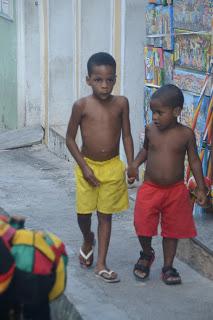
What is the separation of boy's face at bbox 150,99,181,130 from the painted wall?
7651 millimetres

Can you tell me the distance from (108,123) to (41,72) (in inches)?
240

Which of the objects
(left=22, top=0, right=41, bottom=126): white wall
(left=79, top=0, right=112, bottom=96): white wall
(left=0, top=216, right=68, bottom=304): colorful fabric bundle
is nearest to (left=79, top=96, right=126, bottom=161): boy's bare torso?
(left=0, top=216, right=68, bottom=304): colorful fabric bundle

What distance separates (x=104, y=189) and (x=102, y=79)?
0.72 meters

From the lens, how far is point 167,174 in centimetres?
509

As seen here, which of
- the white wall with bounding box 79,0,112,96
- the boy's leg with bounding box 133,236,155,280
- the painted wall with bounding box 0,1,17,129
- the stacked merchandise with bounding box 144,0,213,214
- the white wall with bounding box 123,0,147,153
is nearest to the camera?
the boy's leg with bounding box 133,236,155,280

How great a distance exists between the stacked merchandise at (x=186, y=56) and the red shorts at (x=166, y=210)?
687 millimetres

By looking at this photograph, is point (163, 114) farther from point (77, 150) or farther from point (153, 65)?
point (153, 65)

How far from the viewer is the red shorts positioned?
510cm

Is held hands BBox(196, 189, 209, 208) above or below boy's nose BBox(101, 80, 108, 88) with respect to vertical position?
below

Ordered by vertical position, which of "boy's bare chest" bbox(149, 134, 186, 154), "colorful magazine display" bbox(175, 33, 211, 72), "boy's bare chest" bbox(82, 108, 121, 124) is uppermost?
"colorful magazine display" bbox(175, 33, 211, 72)

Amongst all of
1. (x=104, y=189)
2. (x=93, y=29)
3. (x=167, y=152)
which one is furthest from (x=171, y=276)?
(x=93, y=29)

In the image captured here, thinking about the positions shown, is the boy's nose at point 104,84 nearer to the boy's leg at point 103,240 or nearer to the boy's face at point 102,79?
the boy's face at point 102,79

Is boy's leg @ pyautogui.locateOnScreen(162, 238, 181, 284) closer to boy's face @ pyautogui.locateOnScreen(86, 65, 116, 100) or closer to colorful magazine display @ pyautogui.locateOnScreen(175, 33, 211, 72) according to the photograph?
boy's face @ pyautogui.locateOnScreen(86, 65, 116, 100)

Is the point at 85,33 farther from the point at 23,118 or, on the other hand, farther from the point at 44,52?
the point at 23,118
